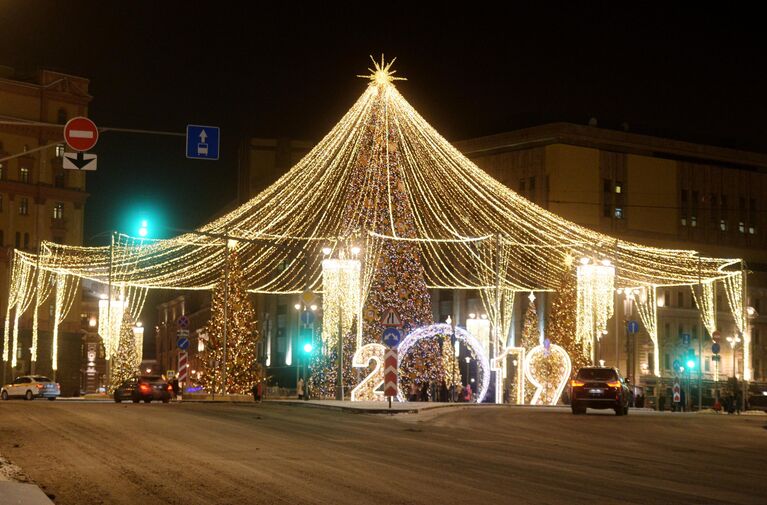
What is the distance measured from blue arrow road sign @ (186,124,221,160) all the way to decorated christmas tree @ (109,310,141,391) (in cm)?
5180

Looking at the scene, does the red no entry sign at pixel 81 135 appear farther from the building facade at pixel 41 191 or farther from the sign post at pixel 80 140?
the building facade at pixel 41 191

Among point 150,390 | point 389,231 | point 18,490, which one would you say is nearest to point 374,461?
point 18,490

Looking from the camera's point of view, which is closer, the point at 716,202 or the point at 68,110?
the point at 68,110

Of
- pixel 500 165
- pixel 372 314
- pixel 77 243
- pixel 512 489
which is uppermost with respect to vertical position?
pixel 500 165

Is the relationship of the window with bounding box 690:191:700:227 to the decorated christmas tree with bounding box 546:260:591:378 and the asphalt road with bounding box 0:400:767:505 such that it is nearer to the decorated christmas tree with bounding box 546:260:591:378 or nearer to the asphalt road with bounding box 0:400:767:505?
the decorated christmas tree with bounding box 546:260:591:378

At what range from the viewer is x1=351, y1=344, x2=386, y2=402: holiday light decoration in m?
46.8

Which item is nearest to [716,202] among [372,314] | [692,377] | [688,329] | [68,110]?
[688,329]

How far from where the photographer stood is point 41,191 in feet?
311

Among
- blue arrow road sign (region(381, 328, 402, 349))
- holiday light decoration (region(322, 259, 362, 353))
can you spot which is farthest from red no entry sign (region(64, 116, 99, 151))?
holiday light decoration (region(322, 259, 362, 353))

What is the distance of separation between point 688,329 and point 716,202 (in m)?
14.2

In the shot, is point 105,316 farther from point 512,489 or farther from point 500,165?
point 512,489

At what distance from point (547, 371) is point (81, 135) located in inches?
1533

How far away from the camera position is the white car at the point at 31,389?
213 feet

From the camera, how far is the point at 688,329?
337 feet
